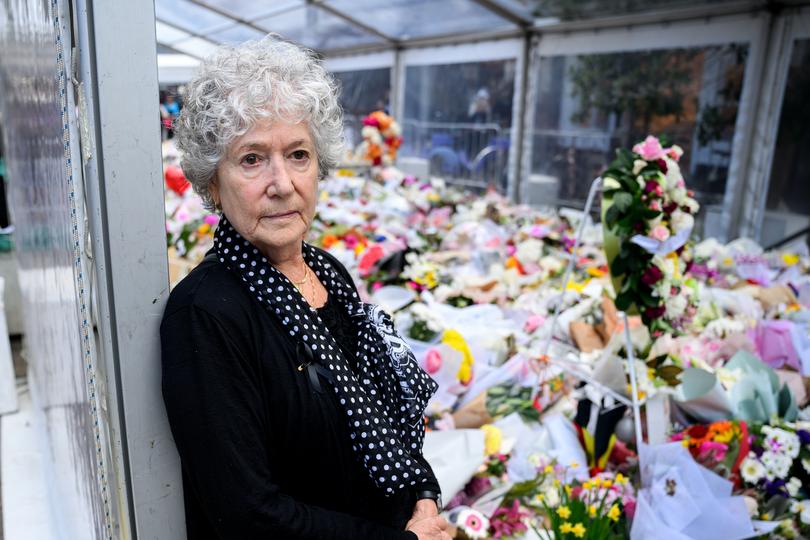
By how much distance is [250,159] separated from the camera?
41.0 inches

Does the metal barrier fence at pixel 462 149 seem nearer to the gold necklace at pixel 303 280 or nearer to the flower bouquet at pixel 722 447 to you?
the flower bouquet at pixel 722 447

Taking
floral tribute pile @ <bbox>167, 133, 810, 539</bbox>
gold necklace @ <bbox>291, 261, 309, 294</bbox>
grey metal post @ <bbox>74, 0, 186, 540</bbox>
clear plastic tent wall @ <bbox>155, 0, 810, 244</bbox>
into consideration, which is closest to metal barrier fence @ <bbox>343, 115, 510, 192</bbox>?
clear plastic tent wall @ <bbox>155, 0, 810, 244</bbox>

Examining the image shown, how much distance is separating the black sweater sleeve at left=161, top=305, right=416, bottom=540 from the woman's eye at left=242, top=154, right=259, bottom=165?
25 centimetres

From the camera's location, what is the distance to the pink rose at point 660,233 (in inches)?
80.7

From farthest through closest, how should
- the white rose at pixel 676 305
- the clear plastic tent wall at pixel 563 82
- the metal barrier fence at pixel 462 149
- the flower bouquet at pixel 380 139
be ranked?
the metal barrier fence at pixel 462 149 < the flower bouquet at pixel 380 139 < the clear plastic tent wall at pixel 563 82 < the white rose at pixel 676 305

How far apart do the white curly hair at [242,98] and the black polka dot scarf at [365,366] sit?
134mm

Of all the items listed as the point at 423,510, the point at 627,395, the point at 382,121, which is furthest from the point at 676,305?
the point at 382,121

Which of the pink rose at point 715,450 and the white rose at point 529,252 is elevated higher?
the white rose at point 529,252

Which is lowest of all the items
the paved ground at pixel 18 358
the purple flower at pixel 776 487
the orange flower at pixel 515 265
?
the paved ground at pixel 18 358

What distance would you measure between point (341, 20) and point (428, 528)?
284 inches

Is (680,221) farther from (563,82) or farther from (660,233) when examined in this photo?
(563,82)

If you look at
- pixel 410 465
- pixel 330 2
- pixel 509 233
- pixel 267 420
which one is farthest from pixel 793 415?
pixel 330 2

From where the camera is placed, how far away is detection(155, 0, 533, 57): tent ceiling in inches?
242

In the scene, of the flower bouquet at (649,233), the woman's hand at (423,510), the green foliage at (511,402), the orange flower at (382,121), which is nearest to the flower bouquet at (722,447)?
the flower bouquet at (649,233)
